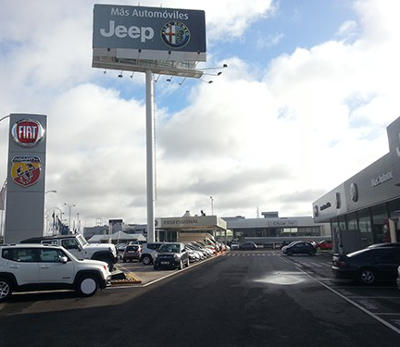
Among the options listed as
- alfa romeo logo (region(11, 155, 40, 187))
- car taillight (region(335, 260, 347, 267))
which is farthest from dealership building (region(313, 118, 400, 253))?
alfa romeo logo (region(11, 155, 40, 187))

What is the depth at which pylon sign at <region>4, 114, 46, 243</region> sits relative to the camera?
23375 millimetres

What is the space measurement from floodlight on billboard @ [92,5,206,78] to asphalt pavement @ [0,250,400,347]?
31.1m

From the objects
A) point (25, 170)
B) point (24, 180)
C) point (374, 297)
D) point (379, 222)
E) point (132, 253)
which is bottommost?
point (374, 297)

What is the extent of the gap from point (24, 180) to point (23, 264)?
1167 centimetres

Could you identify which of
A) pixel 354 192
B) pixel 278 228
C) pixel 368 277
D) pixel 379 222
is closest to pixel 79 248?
pixel 368 277

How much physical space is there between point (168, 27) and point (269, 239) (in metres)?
60.0

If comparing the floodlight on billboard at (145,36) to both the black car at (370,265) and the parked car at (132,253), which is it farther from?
the black car at (370,265)

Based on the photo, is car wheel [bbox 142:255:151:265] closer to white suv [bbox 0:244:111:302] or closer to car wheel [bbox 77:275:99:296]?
white suv [bbox 0:244:111:302]

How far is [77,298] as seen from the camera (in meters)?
13.4

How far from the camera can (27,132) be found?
23.6 m

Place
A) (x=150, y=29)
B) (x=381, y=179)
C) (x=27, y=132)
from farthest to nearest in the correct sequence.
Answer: (x=150, y=29) < (x=381, y=179) < (x=27, y=132)

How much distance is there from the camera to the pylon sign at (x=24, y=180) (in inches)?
920

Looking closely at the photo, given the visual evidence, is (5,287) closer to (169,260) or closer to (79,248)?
(79,248)

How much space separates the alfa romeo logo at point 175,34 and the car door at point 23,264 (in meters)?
32.8
